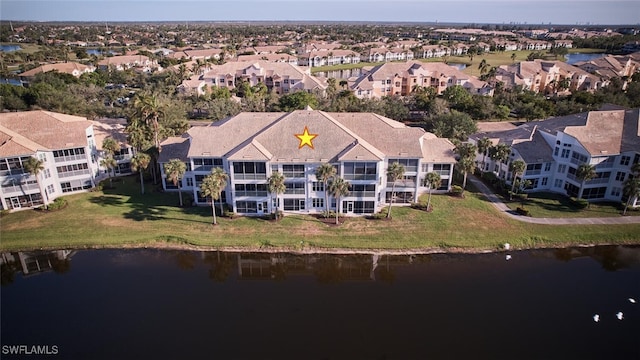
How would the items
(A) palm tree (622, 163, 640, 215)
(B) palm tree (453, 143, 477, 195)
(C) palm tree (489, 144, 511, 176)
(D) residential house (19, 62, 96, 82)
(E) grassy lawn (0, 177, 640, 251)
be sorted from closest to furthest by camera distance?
1. (E) grassy lawn (0, 177, 640, 251)
2. (A) palm tree (622, 163, 640, 215)
3. (B) palm tree (453, 143, 477, 195)
4. (C) palm tree (489, 144, 511, 176)
5. (D) residential house (19, 62, 96, 82)

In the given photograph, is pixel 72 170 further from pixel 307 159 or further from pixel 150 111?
pixel 307 159

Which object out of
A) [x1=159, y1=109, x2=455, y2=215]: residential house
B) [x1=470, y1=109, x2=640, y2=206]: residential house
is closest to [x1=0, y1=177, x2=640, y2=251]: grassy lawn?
[x1=159, y1=109, x2=455, y2=215]: residential house

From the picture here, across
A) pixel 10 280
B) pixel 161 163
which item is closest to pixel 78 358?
pixel 10 280

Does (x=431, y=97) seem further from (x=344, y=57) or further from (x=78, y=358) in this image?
(x=344, y=57)

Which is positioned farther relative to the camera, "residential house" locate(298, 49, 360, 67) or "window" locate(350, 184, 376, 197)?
"residential house" locate(298, 49, 360, 67)

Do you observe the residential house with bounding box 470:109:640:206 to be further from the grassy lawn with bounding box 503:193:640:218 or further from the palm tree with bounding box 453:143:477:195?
the palm tree with bounding box 453:143:477:195

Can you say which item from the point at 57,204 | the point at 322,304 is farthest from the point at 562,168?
the point at 57,204
